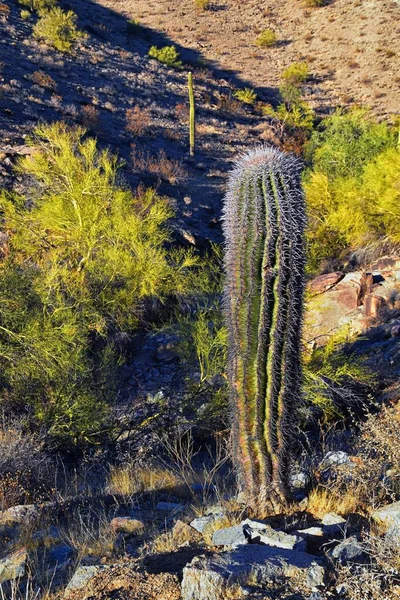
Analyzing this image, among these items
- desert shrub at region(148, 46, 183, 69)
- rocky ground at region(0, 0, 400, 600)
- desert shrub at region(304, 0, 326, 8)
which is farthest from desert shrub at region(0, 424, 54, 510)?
desert shrub at region(304, 0, 326, 8)

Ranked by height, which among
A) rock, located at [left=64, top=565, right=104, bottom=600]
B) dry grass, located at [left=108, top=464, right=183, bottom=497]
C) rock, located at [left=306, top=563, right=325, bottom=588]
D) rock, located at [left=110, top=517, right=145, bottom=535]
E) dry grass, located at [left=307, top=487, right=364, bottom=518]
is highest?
rock, located at [left=306, top=563, right=325, bottom=588]

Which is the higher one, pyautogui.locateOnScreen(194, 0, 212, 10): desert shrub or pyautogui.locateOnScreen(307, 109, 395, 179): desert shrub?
pyautogui.locateOnScreen(194, 0, 212, 10): desert shrub

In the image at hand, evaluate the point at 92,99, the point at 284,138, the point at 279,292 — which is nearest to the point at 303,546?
the point at 279,292

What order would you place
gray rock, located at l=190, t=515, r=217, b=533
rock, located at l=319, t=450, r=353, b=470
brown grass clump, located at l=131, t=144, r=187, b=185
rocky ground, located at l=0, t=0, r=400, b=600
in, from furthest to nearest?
brown grass clump, located at l=131, t=144, r=187, b=185 < rock, located at l=319, t=450, r=353, b=470 < gray rock, located at l=190, t=515, r=217, b=533 < rocky ground, located at l=0, t=0, r=400, b=600

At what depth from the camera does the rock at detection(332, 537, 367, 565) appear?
2.99 m

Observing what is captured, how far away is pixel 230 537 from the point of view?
347cm

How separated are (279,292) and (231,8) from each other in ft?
156

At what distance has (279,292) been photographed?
4066 mm

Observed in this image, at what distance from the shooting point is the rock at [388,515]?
346 centimetres

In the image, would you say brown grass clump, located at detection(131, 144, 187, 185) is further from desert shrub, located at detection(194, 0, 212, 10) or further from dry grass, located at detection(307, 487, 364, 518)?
desert shrub, located at detection(194, 0, 212, 10)

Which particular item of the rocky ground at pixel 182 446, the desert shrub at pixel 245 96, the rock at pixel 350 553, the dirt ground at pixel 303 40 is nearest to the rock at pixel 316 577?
the rocky ground at pixel 182 446

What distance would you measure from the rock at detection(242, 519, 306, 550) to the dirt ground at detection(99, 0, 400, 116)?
111ft

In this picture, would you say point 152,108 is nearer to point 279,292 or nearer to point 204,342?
point 204,342

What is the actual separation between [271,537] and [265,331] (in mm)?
1420
